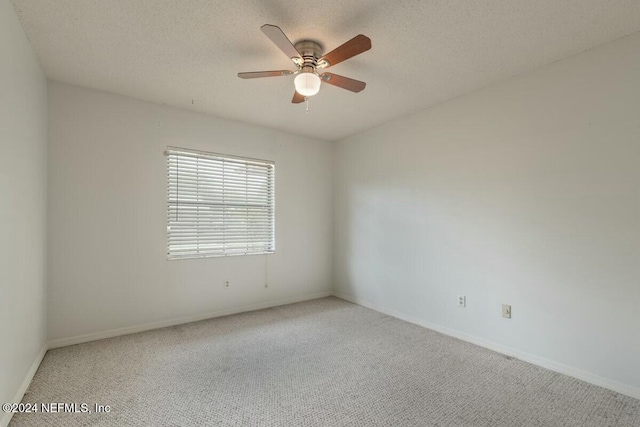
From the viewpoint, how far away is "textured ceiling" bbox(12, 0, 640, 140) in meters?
1.86

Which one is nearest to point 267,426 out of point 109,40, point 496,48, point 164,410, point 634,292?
point 164,410

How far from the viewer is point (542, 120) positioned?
2527mm

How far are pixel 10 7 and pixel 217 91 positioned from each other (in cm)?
146

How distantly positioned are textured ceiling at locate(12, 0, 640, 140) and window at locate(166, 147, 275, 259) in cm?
84

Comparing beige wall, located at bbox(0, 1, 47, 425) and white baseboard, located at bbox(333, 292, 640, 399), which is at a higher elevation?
beige wall, located at bbox(0, 1, 47, 425)

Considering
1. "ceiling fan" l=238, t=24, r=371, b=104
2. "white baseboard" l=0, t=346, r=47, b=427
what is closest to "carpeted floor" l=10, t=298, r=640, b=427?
"white baseboard" l=0, t=346, r=47, b=427

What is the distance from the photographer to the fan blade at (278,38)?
168cm

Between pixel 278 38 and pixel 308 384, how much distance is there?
7.61 feet

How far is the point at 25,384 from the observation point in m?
2.08

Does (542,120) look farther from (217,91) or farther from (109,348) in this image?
(109,348)

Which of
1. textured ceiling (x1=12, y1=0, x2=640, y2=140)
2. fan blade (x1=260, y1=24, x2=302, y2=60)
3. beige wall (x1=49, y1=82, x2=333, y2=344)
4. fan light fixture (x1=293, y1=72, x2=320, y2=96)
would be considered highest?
textured ceiling (x1=12, y1=0, x2=640, y2=140)

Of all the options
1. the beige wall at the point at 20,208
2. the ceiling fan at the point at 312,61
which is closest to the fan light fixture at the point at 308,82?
the ceiling fan at the point at 312,61

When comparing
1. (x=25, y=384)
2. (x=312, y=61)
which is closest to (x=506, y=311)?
(x=312, y=61)

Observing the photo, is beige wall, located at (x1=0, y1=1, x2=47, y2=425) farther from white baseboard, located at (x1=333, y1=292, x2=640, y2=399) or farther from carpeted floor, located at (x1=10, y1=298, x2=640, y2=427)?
white baseboard, located at (x1=333, y1=292, x2=640, y2=399)
